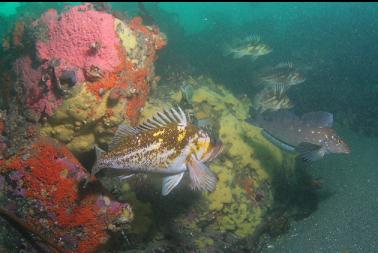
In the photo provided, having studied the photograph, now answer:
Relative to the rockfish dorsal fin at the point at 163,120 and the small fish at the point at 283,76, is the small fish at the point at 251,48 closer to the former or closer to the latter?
the small fish at the point at 283,76

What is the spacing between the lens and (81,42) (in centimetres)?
403

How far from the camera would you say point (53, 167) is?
144 inches

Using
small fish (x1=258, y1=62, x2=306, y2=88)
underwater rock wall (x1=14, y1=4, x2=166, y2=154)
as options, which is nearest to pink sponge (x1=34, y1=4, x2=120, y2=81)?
underwater rock wall (x1=14, y1=4, x2=166, y2=154)

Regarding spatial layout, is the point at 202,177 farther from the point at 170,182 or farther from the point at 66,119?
the point at 66,119

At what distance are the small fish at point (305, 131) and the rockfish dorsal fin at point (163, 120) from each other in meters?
2.29

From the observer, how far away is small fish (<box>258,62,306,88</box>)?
270 inches

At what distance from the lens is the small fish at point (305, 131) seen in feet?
15.3

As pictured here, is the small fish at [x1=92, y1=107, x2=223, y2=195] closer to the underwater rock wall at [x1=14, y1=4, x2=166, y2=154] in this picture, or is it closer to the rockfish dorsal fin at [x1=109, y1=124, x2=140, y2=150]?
the rockfish dorsal fin at [x1=109, y1=124, x2=140, y2=150]

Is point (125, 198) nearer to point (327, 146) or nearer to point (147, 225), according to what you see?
point (147, 225)

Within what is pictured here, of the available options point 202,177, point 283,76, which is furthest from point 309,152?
point 283,76

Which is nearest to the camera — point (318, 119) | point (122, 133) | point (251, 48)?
point (122, 133)

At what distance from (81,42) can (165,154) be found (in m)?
2.30

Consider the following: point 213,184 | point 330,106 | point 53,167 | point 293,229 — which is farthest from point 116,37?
point 330,106

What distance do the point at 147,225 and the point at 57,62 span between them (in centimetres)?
271
